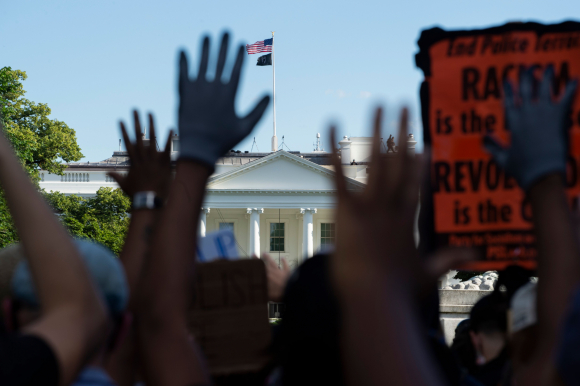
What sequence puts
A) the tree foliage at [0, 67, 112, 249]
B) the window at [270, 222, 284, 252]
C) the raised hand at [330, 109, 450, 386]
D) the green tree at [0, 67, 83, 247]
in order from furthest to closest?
the window at [270, 222, 284, 252]
the green tree at [0, 67, 83, 247]
the tree foliage at [0, 67, 112, 249]
the raised hand at [330, 109, 450, 386]

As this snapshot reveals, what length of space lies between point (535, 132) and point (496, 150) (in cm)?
18

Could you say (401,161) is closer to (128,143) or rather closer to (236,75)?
(236,75)

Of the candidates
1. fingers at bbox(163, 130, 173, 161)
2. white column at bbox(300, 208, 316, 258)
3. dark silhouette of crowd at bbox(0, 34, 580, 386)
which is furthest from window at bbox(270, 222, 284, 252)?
dark silhouette of crowd at bbox(0, 34, 580, 386)

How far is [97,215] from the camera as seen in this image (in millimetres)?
29406

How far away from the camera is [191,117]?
4.56 feet

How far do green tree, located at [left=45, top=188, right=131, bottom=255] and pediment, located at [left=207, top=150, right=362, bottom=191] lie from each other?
1474 centimetres

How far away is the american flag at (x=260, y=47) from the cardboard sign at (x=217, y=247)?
4034 cm

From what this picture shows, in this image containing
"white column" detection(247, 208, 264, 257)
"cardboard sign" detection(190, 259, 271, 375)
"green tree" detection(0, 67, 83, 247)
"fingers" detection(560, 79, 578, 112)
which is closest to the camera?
"fingers" detection(560, 79, 578, 112)

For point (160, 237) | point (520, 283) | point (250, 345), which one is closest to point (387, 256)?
point (160, 237)

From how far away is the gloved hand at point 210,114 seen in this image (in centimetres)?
137

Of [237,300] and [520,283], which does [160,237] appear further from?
[520,283]

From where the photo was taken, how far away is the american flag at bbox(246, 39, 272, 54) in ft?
138

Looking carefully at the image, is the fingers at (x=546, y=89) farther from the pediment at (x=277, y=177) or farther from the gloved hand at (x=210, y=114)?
the pediment at (x=277, y=177)

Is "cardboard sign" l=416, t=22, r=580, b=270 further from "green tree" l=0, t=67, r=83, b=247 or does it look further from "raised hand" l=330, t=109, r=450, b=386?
"green tree" l=0, t=67, r=83, b=247
